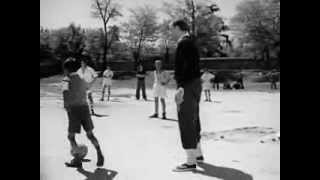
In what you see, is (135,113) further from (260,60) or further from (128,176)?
(260,60)

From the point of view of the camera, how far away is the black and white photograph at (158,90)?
266 centimetres

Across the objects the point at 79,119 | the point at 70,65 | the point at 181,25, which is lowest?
the point at 79,119

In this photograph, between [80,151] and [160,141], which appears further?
[160,141]

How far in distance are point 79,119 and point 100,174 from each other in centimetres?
38

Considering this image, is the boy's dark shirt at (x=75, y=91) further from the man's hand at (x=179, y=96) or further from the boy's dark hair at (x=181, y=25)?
the boy's dark hair at (x=181, y=25)

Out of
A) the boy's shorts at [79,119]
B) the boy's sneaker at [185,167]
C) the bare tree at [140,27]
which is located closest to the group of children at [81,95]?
the boy's shorts at [79,119]

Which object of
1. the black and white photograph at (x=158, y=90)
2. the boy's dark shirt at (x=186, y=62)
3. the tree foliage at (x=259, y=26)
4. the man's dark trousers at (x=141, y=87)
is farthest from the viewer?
the man's dark trousers at (x=141, y=87)

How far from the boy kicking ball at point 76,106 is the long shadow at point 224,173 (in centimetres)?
68

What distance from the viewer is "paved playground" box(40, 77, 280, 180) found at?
2.66 meters

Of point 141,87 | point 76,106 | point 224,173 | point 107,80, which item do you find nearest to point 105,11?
point 107,80

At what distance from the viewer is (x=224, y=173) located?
2605mm

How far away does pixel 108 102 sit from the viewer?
2914 millimetres

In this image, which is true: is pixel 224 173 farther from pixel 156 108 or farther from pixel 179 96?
pixel 156 108
